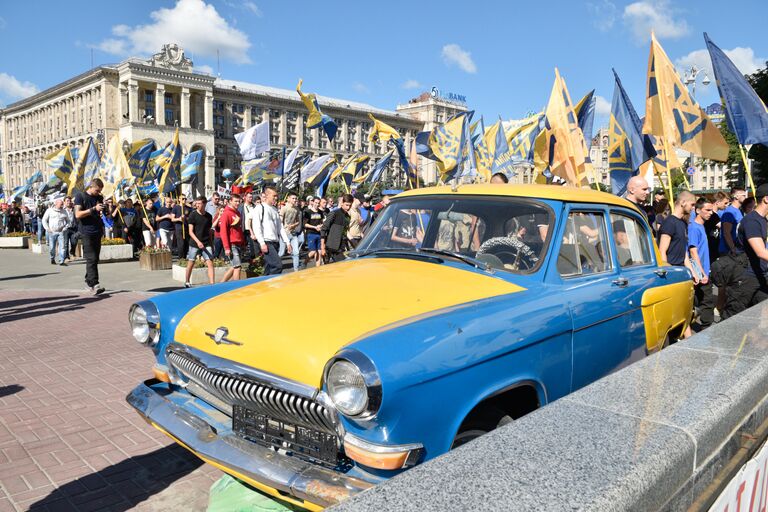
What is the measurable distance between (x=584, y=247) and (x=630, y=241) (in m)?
0.84

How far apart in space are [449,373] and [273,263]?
8108mm

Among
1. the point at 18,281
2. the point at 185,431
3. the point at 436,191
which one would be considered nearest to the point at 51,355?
the point at 185,431

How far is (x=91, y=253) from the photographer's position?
34.4ft

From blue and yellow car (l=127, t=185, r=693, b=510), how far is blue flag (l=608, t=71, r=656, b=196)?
7.45 m

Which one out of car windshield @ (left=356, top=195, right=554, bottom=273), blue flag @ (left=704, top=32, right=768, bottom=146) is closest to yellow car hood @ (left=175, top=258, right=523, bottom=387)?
car windshield @ (left=356, top=195, right=554, bottom=273)

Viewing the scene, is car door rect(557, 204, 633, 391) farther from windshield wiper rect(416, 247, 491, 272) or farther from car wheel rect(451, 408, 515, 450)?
car wheel rect(451, 408, 515, 450)

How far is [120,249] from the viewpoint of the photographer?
61.8 ft

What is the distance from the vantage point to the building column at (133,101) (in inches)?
3553

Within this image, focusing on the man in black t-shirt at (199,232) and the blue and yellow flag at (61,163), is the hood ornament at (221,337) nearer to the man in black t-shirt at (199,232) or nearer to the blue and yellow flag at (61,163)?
the man in black t-shirt at (199,232)

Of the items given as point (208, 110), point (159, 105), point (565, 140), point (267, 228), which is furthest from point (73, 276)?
point (208, 110)

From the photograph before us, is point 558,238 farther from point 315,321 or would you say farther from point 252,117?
point 252,117

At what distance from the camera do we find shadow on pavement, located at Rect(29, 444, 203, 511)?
3.31 m

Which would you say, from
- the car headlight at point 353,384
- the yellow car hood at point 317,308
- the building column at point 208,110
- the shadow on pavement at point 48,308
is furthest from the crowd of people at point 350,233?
the building column at point 208,110

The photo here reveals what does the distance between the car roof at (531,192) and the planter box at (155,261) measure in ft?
42.2
